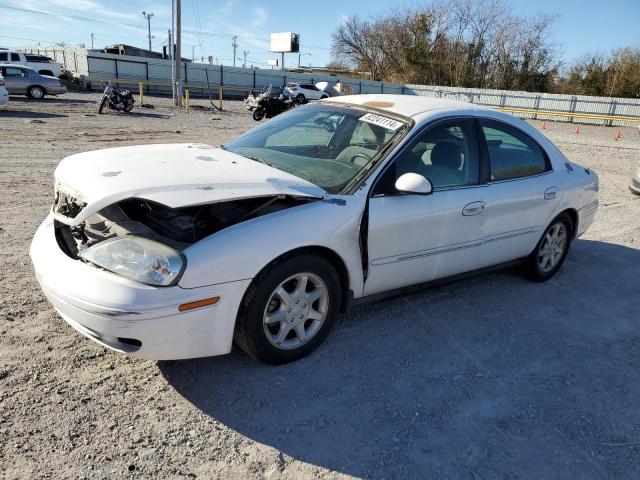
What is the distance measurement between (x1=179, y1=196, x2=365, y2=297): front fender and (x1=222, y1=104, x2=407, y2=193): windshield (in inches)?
9.6

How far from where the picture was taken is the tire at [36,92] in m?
22.9

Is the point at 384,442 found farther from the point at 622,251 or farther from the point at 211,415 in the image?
the point at 622,251

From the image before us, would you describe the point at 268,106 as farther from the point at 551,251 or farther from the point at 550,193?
the point at 550,193

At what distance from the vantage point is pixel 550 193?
179 inches

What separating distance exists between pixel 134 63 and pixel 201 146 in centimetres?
3833

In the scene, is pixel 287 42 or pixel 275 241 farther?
pixel 287 42

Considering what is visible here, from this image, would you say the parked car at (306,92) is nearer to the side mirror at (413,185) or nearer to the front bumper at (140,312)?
the side mirror at (413,185)

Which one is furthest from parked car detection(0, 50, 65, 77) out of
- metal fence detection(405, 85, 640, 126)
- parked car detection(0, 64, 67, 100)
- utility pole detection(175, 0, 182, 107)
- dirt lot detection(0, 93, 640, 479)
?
dirt lot detection(0, 93, 640, 479)

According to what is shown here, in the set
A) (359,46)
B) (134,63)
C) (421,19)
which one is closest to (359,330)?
(134,63)

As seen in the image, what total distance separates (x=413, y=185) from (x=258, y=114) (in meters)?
19.7

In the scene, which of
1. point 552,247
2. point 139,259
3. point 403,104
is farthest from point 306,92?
point 139,259

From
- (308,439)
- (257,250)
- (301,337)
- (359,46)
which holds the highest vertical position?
(359,46)

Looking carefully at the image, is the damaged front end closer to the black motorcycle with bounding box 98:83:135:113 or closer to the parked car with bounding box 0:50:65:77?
the black motorcycle with bounding box 98:83:135:113

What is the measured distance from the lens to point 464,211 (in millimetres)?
3781
